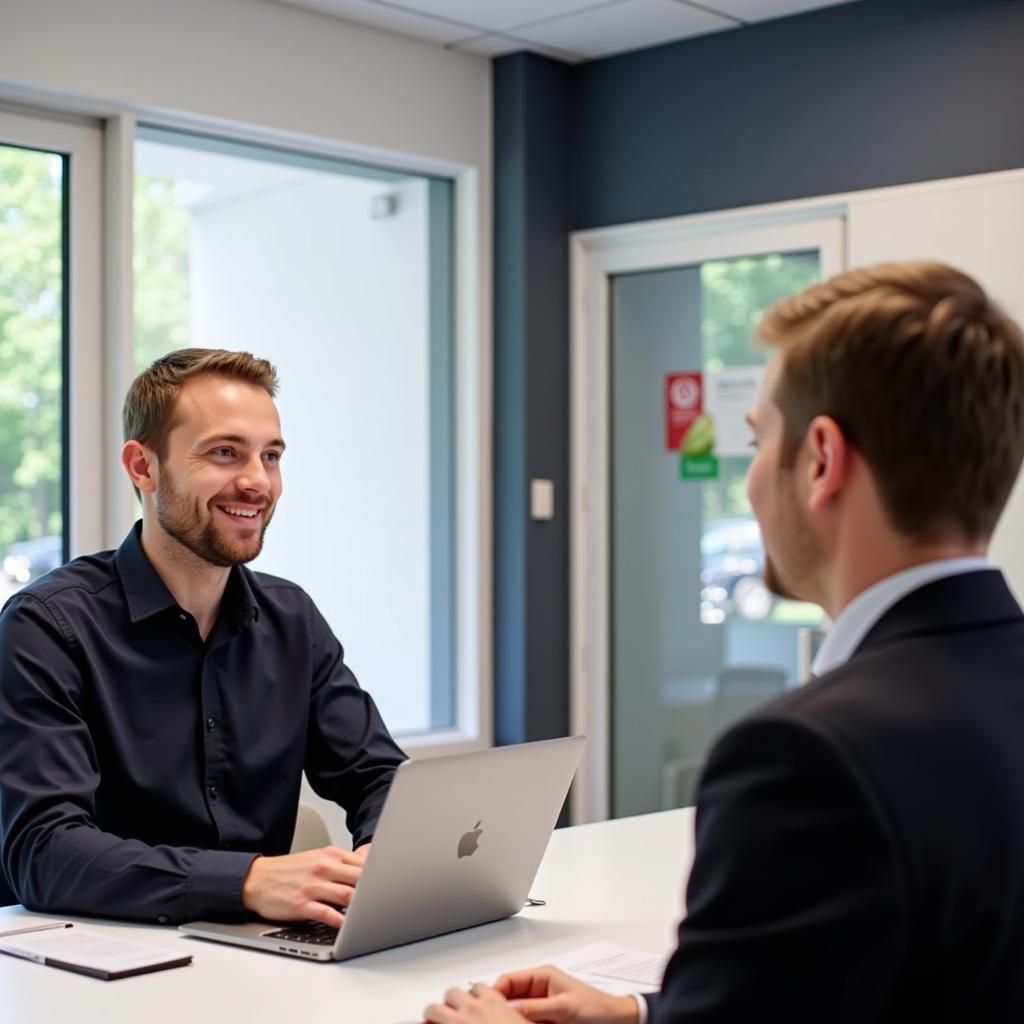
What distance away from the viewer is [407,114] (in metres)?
4.28

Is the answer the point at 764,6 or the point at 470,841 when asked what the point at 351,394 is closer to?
→ the point at 764,6

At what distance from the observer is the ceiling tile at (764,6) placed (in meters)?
3.92

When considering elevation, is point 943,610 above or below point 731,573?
above

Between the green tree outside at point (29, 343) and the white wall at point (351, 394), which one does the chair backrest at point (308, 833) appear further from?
the white wall at point (351, 394)

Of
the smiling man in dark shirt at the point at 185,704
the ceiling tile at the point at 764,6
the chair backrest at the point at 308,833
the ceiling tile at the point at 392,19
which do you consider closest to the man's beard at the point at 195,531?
the smiling man in dark shirt at the point at 185,704

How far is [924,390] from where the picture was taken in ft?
3.41

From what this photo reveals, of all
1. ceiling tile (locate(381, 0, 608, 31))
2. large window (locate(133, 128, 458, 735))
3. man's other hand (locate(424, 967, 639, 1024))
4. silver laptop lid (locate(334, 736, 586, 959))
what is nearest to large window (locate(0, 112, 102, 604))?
large window (locate(133, 128, 458, 735))

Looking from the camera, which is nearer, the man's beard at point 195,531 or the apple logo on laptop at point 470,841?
the apple logo on laptop at point 470,841

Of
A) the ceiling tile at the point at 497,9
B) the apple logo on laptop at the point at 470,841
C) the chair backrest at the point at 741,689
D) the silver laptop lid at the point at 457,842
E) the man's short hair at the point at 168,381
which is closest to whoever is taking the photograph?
the silver laptop lid at the point at 457,842

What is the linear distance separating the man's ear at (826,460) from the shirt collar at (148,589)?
4.18 feet

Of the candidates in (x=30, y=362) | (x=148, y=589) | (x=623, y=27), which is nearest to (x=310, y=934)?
(x=148, y=589)

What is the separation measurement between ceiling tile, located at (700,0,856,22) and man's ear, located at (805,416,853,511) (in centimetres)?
313

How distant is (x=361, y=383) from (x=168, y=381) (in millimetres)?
2220

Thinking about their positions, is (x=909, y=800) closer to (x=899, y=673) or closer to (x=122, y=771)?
(x=899, y=673)
